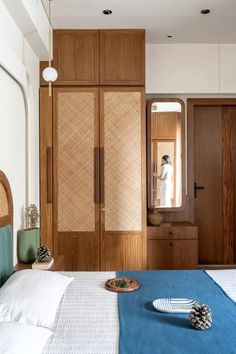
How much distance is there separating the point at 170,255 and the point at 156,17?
226 cm

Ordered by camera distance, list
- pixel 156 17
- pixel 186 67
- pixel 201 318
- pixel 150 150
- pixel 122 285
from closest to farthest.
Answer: pixel 201 318
pixel 122 285
pixel 156 17
pixel 150 150
pixel 186 67

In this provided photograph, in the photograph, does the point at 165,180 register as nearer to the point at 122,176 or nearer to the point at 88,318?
the point at 122,176

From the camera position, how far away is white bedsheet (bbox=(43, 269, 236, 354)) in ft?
4.66

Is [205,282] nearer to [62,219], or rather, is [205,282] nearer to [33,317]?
[33,317]

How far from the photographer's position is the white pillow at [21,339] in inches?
49.0

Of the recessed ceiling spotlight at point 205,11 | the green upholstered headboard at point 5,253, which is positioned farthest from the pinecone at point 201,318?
the recessed ceiling spotlight at point 205,11

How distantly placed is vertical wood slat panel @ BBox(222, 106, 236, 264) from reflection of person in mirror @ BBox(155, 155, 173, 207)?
90 centimetres

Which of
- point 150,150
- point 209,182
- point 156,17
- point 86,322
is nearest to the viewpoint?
point 86,322

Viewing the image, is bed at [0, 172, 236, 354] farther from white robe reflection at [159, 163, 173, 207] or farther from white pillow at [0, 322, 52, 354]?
white robe reflection at [159, 163, 173, 207]

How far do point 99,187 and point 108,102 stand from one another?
83 cm

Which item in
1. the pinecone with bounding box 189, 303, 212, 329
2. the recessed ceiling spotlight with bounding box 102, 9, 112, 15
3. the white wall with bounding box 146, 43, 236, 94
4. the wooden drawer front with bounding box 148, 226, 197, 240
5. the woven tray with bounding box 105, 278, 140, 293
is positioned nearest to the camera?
the pinecone with bounding box 189, 303, 212, 329

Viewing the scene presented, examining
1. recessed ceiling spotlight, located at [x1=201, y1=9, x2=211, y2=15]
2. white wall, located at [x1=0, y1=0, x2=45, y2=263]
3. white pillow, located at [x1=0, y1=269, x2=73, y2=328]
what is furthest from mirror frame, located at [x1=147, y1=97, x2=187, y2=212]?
white pillow, located at [x1=0, y1=269, x2=73, y2=328]

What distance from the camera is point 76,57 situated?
135 inches

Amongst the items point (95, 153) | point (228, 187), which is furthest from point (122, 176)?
point (228, 187)
